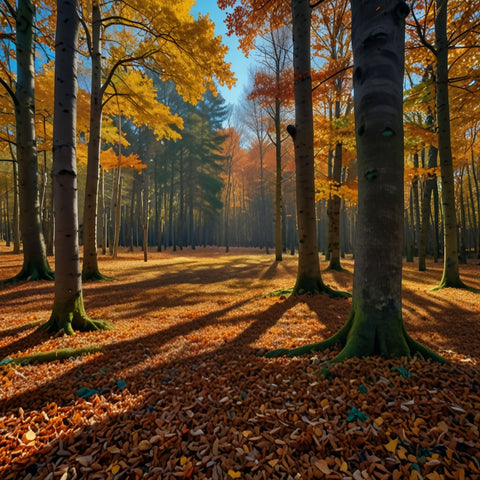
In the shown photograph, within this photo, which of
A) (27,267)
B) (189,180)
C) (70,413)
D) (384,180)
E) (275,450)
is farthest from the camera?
(189,180)

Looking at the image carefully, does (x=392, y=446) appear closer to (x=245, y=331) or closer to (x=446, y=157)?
(x=245, y=331)

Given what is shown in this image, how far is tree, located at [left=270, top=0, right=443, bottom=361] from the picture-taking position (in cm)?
255

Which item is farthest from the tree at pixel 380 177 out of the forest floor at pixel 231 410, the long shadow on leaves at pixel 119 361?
the long shadow on leaves at pixel 119 361

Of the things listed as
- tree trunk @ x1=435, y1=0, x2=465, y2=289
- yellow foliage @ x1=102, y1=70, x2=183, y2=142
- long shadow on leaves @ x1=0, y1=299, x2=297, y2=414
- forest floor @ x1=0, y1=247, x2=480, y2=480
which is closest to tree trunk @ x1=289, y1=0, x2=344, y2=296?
long shadow on leaves @ x1=0, y1=299, x2=297, y2=414

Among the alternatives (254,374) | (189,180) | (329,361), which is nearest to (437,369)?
(329,361)

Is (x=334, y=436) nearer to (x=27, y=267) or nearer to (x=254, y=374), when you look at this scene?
(x=254, y=374)

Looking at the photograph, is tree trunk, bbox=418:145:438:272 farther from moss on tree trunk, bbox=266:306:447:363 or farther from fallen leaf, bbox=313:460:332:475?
fallen leaf, bbox=313:460:332:475

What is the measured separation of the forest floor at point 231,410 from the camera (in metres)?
1.52

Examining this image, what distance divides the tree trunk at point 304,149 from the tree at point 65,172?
14.2 ft

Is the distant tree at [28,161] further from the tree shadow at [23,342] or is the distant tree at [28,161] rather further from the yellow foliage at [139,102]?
the tree shadow at [23,342]

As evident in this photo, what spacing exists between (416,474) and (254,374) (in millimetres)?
1543

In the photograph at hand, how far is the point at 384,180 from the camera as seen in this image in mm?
2531

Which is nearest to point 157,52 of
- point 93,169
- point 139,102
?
point 139,102

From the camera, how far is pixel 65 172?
371 cm
